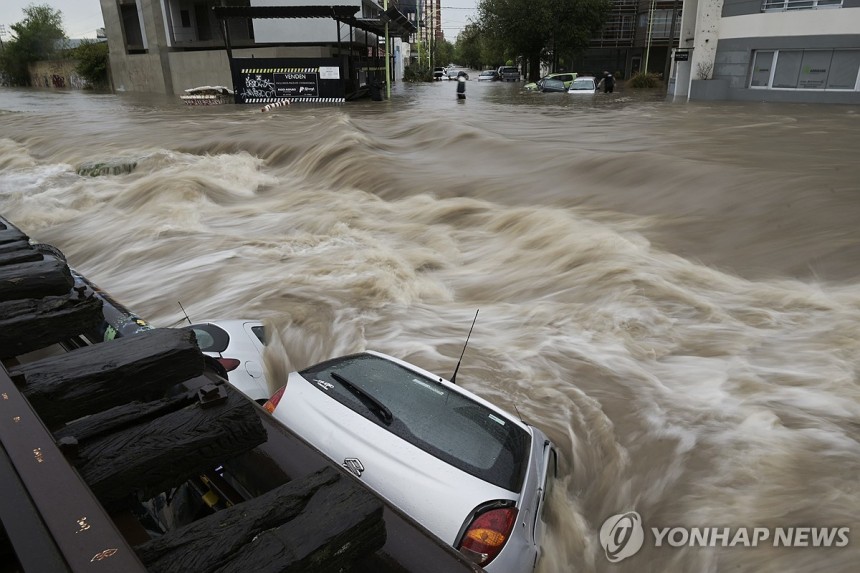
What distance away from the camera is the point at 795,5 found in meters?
21.6

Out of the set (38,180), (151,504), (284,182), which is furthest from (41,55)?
(151,504)

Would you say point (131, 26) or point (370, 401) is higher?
point (131, 26)

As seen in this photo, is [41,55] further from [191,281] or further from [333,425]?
[333,425]

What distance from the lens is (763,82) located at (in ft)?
75.9

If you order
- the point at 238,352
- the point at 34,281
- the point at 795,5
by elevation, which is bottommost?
the point at 238,352

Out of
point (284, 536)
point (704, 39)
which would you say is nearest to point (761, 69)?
point (704, 39)

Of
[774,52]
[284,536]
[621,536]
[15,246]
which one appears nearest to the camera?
[284,536]

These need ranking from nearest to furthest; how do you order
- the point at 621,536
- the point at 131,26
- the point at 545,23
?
1. the point at 621,536
2. the point at 545,23
3. the point at 131,26

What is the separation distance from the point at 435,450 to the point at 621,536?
1370 mm

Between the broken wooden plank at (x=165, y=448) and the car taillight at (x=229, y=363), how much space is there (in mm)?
2062

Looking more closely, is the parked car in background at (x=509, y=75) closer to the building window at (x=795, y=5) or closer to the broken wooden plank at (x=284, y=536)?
the building window at (x=795, y=5)

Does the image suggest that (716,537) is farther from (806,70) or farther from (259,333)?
(806,70)

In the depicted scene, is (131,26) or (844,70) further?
(131,26)

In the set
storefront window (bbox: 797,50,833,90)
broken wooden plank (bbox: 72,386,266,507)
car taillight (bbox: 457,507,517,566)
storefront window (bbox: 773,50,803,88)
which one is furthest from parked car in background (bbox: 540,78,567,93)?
broken wooden plank (bbox: 72,386,266,507)
